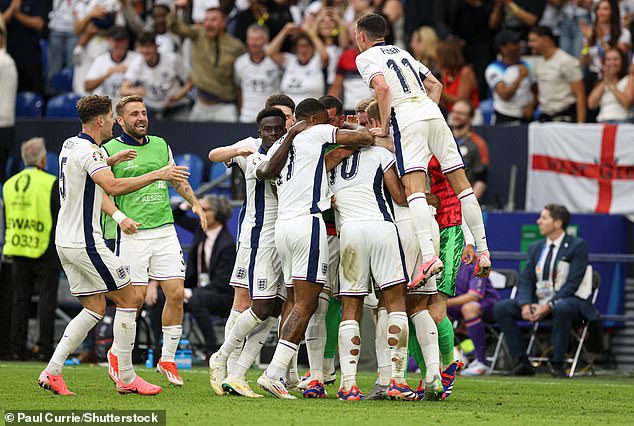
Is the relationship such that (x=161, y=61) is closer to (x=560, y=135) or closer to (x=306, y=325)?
(x=560, y=135)

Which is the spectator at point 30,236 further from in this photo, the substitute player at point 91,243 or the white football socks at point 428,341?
the white football socks at point 428,341

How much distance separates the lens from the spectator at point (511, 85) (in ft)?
58.1

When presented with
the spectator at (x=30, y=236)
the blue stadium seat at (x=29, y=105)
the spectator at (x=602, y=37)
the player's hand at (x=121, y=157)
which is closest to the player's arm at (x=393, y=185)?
the player's hand at (x=121, y=157)

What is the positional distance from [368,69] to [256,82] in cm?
839

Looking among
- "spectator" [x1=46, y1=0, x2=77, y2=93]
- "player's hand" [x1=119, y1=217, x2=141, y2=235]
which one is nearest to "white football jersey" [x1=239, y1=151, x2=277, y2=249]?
"player's hand" [x1=119, y1=217, x2=141, y2=235]

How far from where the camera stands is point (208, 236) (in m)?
15.7

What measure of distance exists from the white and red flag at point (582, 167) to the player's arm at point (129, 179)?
25.5ft

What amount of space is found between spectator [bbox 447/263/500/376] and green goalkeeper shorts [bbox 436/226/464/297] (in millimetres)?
4149

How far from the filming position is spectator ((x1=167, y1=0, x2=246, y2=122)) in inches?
750

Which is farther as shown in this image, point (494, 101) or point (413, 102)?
point (494, 101)

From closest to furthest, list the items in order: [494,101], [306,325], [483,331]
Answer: [306,325] → [483,331] → [494,101]

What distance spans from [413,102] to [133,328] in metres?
3.07

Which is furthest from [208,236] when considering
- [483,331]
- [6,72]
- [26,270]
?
[6,72]

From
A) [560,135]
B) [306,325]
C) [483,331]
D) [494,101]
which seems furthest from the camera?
[494,101]
